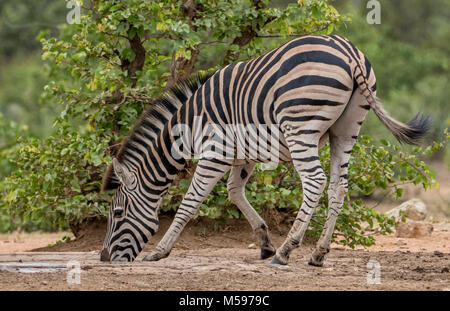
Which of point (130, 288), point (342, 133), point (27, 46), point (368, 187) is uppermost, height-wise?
point (27, 46)

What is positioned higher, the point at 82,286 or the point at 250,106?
the point at 250,106

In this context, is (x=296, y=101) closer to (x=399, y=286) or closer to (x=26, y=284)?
(x=399, y=286)

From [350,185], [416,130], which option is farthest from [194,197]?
[350,185]

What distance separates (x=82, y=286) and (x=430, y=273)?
298cm

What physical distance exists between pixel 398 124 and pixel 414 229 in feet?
13.9

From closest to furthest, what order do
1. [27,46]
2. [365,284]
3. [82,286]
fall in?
[82,286], [365,284], [27,46]

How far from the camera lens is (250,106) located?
617 cm

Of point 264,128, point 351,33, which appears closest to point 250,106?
point 264,128

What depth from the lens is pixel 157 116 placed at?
689 centimetres

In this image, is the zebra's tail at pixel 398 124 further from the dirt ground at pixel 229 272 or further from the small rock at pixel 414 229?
the small rock at pixel 414 229

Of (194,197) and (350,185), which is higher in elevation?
(350,185)

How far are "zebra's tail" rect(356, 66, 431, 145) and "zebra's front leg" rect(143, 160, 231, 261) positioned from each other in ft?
4.94
